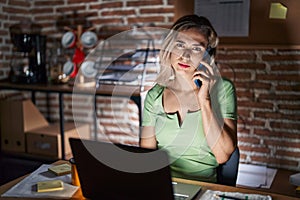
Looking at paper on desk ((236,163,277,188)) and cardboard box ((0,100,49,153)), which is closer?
paper on desk ((236,163,277,188))

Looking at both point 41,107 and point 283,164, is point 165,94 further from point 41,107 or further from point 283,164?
point 41,107

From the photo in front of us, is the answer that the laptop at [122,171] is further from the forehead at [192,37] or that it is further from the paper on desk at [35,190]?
the forehead at [192,37]

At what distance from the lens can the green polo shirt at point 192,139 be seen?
1740mm

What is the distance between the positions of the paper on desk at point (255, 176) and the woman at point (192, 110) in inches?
38.2

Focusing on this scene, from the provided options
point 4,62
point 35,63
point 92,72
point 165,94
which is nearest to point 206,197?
point 165,94

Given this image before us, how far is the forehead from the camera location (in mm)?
1818

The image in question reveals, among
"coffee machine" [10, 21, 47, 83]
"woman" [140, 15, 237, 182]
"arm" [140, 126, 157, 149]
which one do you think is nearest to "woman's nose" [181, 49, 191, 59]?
"woman" [140, 15, 237, 182]

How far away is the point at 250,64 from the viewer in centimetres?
281

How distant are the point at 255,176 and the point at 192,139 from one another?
119 cm

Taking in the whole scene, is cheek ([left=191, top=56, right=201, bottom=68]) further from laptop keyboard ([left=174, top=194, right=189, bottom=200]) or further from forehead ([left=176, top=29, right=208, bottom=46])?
laptop keyboard ([left=174, top=194, right=189, bottom=200])

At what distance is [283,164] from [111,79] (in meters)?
1.44

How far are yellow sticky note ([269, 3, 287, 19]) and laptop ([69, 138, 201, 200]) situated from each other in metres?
1.78

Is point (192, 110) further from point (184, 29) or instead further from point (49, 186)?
point (49, 186)

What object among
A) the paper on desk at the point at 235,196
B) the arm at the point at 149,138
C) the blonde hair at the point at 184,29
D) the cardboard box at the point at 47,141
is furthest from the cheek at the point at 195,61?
the cardboard box at the point at 47,141
